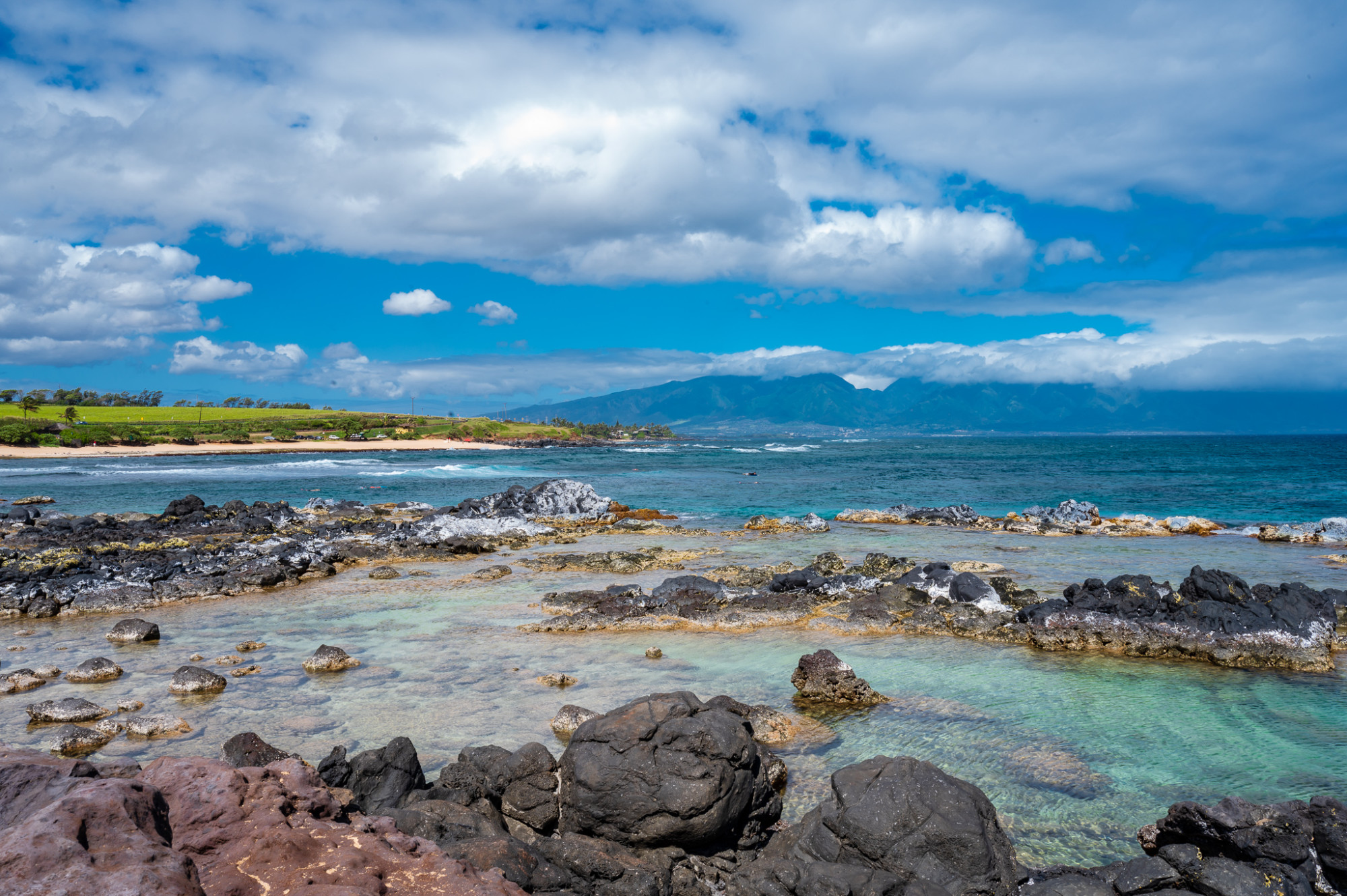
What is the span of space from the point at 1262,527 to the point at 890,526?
52.8 ft

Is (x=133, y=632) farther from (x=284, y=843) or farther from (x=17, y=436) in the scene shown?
(x=17, y=436)

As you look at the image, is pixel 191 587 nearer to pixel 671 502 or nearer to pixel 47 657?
pixel 47 657

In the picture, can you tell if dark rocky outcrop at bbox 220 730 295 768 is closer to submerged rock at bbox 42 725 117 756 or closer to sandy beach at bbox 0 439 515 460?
submerged rock at bbox 42 725 117 756

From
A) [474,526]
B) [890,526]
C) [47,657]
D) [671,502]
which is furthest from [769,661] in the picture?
[671,502]

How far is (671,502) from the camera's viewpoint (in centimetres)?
4828

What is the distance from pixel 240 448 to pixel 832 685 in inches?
5070

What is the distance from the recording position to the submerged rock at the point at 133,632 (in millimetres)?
15688

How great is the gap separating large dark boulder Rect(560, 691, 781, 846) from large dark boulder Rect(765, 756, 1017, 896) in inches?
24.3

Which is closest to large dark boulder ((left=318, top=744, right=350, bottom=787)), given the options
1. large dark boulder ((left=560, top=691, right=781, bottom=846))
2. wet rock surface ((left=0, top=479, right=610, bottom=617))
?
large dark boulder ((left=560, top=691, right=781, bottom=846))

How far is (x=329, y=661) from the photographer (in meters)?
13.8

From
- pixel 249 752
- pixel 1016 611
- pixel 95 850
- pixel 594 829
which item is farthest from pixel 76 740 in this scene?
pixel 1016 611

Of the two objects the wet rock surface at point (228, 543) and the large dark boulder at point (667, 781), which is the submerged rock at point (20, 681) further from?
Result: the large dark boulder at point (667, 781)

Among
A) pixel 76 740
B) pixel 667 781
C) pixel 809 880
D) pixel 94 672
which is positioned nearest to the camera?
pixel 809 880

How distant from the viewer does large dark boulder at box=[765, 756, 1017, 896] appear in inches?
252
